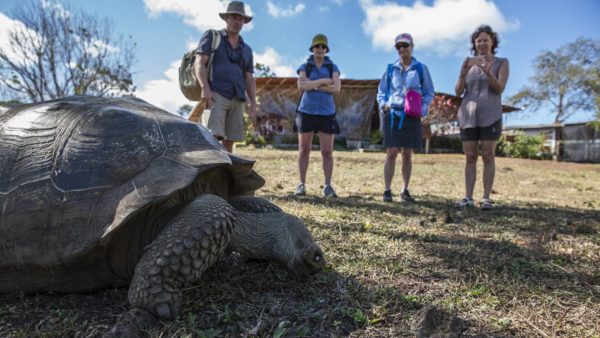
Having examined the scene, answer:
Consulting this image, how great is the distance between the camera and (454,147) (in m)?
20.7

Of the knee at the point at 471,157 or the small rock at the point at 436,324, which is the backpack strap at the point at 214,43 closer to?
the knee at the point at 471,157

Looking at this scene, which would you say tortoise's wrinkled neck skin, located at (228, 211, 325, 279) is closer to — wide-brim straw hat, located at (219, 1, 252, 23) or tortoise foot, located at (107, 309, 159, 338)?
tortoise foot, located at (107, 309, 159, 338)

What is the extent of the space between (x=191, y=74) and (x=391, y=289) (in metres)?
3.36

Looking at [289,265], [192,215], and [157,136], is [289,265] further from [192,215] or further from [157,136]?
[157,136]

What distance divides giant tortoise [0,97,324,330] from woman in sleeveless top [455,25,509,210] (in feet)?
10.6

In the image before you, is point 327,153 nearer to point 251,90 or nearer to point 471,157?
point 251,90

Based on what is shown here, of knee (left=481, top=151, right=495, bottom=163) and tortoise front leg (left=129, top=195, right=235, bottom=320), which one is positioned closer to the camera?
tortoise front leg (left=129, top=195, right=235, bottom=320)

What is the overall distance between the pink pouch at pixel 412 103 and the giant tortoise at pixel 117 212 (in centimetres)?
316

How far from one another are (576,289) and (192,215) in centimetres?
196

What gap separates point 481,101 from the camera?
451cm

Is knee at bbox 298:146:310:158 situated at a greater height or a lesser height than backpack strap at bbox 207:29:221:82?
lesser

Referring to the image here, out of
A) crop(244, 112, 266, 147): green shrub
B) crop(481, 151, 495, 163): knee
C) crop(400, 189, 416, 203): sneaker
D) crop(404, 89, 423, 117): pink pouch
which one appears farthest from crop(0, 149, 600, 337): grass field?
crop(244, 112, 266, 147): green shrub

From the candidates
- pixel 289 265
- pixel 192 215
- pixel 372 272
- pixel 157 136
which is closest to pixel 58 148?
pixel 157 136

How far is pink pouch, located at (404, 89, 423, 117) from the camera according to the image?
4.78 meters
